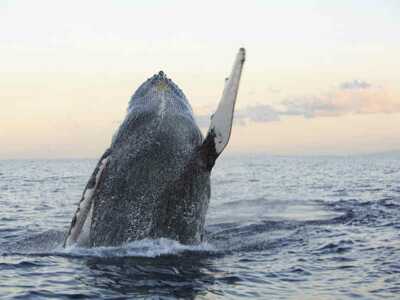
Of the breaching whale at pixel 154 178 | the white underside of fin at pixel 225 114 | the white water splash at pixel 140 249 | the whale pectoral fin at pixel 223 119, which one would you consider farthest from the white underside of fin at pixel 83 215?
the white underside of fin at pixel 225 114

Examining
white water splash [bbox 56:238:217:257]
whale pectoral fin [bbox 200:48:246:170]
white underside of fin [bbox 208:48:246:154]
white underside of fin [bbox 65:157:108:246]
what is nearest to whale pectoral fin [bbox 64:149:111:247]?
white underside of fin [bbox 65:157:108:246]

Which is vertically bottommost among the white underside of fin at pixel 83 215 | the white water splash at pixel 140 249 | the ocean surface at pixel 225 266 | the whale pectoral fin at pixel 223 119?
the ocean surface at pixel 225 266

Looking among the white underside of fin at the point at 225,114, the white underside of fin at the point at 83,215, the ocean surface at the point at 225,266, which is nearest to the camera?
the ocean surface at the point at 225,266

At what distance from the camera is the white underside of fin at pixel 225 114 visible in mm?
9164

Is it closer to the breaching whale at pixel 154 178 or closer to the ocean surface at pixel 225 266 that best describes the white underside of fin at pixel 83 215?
the breaching whale at pixel 154 178

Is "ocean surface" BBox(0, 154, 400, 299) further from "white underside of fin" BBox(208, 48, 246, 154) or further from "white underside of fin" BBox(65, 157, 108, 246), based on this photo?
"white underside of fin" BBox(208, 48, 246, 154)

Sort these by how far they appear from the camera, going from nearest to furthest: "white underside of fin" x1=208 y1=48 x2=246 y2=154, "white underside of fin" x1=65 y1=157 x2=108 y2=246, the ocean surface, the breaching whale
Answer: the ocean surface → the breaching whale → "white underside of fin" x1=65 y1=157 x2=108 y2=246 → "white underside of fin" x1=208 y1=48 x2=246 y2=154

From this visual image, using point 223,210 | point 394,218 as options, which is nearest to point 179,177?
point 394,218

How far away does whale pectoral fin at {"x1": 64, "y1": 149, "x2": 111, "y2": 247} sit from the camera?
8969mm

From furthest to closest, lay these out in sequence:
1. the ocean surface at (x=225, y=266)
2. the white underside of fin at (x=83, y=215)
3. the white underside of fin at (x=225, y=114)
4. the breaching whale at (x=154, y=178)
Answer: the white underside of fin at (x=225, y=114) < the white underside of fin at (x=83, y=215) < the breaching whale at (x=154, y=178) < the ocean surface at (x=225, y=266)

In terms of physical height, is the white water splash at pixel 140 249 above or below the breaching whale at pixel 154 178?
below

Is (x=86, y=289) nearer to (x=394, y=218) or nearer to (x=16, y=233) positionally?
(x=16, y=233)

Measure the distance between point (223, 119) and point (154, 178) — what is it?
1.32 metres

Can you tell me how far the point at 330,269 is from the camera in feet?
30.7
